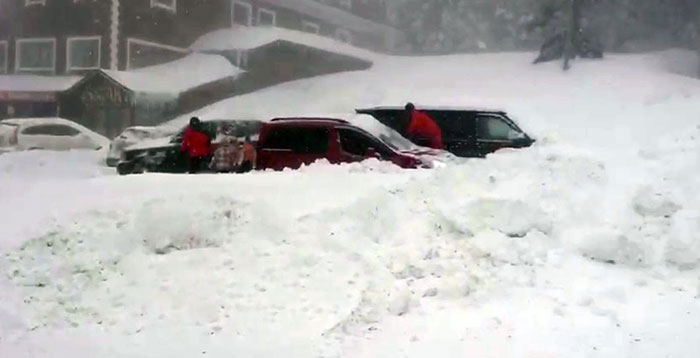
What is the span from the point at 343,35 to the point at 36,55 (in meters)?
14.9

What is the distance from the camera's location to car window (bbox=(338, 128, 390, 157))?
11.8 m

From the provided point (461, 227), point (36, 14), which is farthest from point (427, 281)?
point (36, 14)

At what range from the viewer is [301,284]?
701 cm

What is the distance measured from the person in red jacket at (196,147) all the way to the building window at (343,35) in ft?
83.2

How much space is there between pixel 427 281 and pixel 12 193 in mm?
6080

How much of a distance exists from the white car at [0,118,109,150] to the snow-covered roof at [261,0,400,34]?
12795mm

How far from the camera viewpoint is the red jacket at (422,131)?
13.2 m

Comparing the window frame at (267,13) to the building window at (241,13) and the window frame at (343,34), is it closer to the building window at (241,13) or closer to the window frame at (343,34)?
the building window at (241,13)

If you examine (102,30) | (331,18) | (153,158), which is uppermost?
(331,18)

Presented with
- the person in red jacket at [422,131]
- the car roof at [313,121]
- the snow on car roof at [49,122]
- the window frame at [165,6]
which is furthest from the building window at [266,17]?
the car roof at [313,121]

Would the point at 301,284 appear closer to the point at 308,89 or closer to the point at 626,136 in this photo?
the point at 626,136

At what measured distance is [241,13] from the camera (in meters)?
31.0

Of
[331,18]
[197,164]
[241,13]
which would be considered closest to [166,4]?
[241,13]

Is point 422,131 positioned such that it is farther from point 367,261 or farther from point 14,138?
point 14,138
